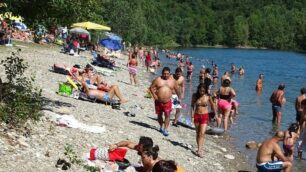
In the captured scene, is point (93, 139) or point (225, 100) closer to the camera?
point (93, 139)

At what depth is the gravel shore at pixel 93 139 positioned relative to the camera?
8336mm

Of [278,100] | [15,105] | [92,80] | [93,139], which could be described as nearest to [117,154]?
[93,139]

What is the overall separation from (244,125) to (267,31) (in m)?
143

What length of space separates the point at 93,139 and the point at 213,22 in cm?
15097

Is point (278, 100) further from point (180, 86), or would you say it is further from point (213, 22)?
point (213, 22)

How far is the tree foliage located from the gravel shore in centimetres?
5409

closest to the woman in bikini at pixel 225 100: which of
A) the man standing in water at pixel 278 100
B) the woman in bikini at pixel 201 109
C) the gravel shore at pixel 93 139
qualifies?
the gravel shore at pixel 93 139

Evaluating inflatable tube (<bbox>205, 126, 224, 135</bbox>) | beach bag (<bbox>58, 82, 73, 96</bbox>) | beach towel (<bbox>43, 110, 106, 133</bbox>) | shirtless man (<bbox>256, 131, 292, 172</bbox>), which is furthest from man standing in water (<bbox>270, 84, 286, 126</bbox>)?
shirtless man (<bbox>256, 131, 292, 172</bbox>)

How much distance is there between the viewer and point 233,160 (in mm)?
12492

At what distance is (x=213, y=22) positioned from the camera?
521 ft

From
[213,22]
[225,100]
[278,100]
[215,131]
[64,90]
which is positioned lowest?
[213,22]

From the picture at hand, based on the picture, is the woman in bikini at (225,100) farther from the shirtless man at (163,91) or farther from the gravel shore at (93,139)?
the shirtless man at (163,91)

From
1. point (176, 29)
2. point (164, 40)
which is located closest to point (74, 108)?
point (164, 40)

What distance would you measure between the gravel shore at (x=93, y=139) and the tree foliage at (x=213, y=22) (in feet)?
177
